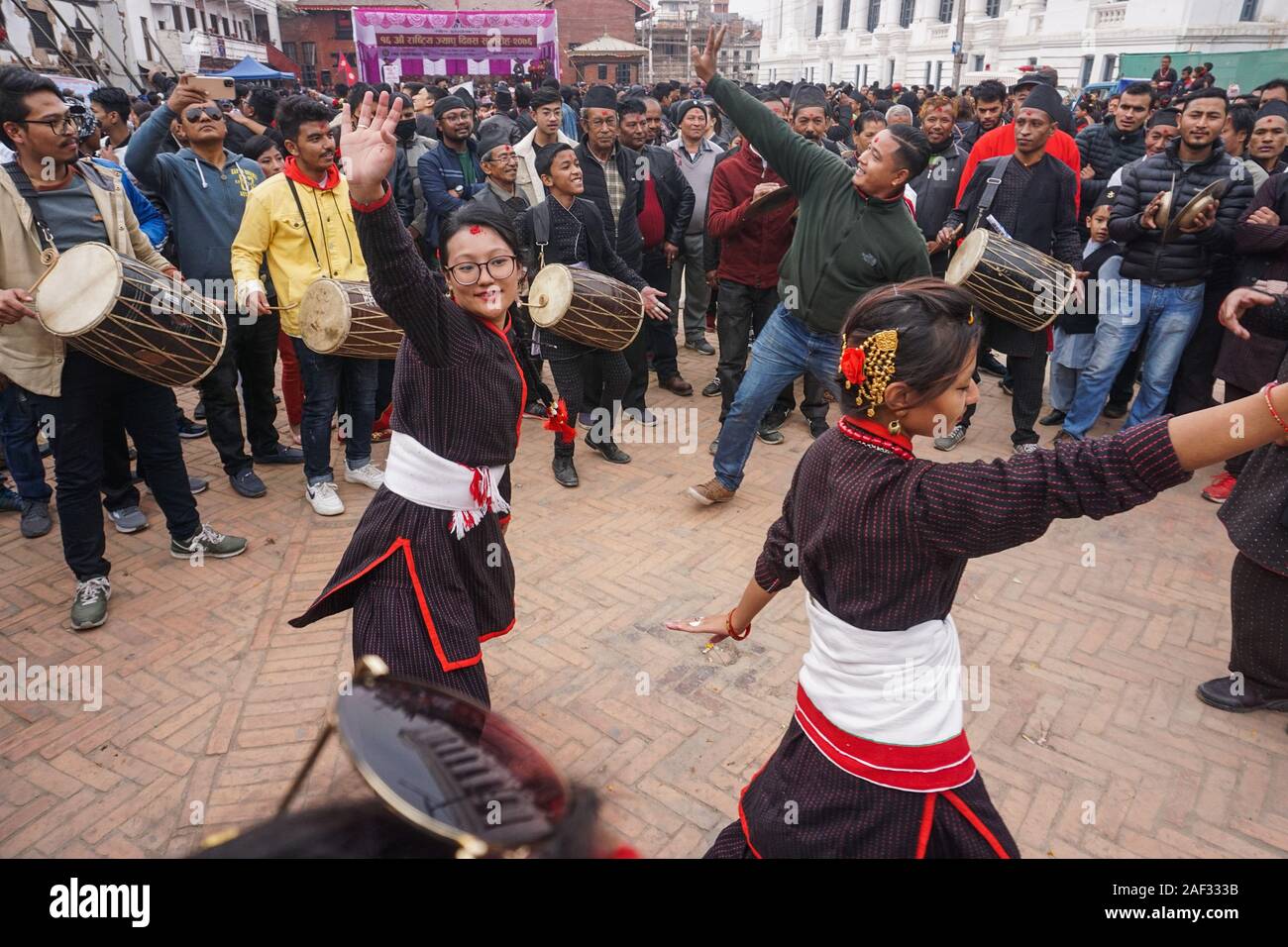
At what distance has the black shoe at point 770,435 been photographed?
6.22 meters

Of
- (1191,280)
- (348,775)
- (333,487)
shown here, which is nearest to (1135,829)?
(348,775)

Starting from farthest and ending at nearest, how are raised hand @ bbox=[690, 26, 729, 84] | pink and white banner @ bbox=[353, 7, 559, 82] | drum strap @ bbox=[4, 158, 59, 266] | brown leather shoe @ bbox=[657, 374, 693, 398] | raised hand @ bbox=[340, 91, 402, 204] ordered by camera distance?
pink and white banner @ bbox=[353, 7, 559, 82]
brown leather shoe @ bbox=[657, 374, 693, 398]
raised hand @ bbox=[690, 26, 729, 84]
drum strap @ bbox=[4, 158, 59, 266]
raised hand @ bbox=[340, 91, 402, 204]

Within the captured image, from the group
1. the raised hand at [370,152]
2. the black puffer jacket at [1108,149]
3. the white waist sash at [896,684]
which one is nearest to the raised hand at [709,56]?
the raised hand at [370,152]

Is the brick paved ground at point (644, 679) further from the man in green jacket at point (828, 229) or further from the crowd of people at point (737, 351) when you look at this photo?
the man in green jacket at point (828, 229)

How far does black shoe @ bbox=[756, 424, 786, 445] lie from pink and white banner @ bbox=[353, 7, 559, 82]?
937 inches

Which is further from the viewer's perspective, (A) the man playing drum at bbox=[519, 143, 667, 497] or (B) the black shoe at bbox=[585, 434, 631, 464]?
(B) the black shoe at bbox=[585, 434, 631, 464]

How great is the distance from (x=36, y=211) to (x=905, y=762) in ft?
13.8

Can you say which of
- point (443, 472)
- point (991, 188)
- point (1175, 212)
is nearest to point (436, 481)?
point (443, 472)

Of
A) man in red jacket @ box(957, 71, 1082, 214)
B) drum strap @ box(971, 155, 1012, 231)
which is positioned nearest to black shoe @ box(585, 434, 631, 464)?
drum strap @ box(971, 155, 1012, 231)

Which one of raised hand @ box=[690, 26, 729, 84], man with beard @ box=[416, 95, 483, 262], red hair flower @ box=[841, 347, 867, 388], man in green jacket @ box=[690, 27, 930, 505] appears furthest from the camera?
man with beard @ box=[416, 95, 483, 262]

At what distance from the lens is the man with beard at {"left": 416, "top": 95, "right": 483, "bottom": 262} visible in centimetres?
663

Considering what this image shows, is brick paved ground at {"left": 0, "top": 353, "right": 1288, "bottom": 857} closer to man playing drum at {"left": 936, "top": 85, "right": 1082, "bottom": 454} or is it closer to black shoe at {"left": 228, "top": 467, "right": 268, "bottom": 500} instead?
black shoe at {"left": 228, "top": 467, "right": 268, "bottom": 500}
